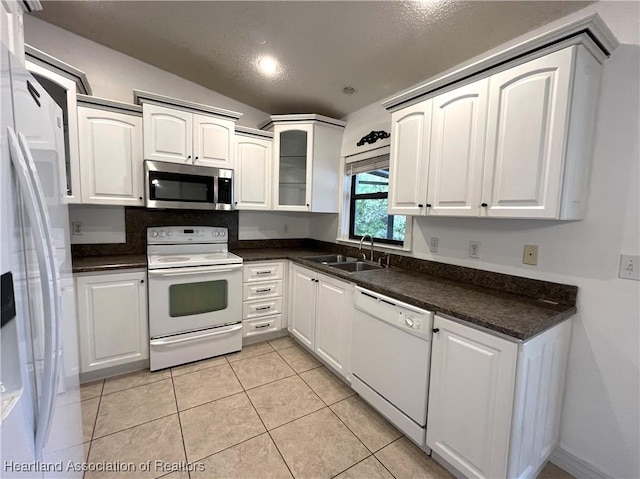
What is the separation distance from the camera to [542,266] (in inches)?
61.4

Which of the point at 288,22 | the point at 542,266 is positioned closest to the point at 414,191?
the point at 542,266

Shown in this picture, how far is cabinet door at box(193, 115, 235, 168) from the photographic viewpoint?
2498mm

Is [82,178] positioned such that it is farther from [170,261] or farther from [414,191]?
[414,191]

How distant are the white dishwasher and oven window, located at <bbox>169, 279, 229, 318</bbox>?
1249 mm

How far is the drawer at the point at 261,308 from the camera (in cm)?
269

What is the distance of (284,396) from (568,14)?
112 inches

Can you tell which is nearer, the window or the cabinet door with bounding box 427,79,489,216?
the cabinet door with bounding box 427,79,489,216

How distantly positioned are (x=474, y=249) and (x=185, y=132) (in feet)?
8.18

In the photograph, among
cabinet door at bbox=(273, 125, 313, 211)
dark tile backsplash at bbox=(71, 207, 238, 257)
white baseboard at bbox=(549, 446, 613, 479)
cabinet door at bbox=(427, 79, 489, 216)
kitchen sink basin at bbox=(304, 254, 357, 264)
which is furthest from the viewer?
cabinet door at bbox=(273, 125, 313, 211)

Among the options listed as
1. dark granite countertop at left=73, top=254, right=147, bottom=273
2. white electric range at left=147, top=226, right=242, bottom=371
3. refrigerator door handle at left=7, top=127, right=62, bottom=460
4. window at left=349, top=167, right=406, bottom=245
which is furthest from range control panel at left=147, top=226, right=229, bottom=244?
refrigerator door handle at left=7, top=127, right=62, bottom=460

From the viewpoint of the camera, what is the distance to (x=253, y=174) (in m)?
2.89

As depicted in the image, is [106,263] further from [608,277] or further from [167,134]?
[608,277]

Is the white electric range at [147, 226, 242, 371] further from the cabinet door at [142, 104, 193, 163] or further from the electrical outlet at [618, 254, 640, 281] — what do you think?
the electrical outlet at [618, 254, 640, 281]

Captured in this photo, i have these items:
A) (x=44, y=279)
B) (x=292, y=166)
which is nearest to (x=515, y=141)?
(x=44, y=279)
